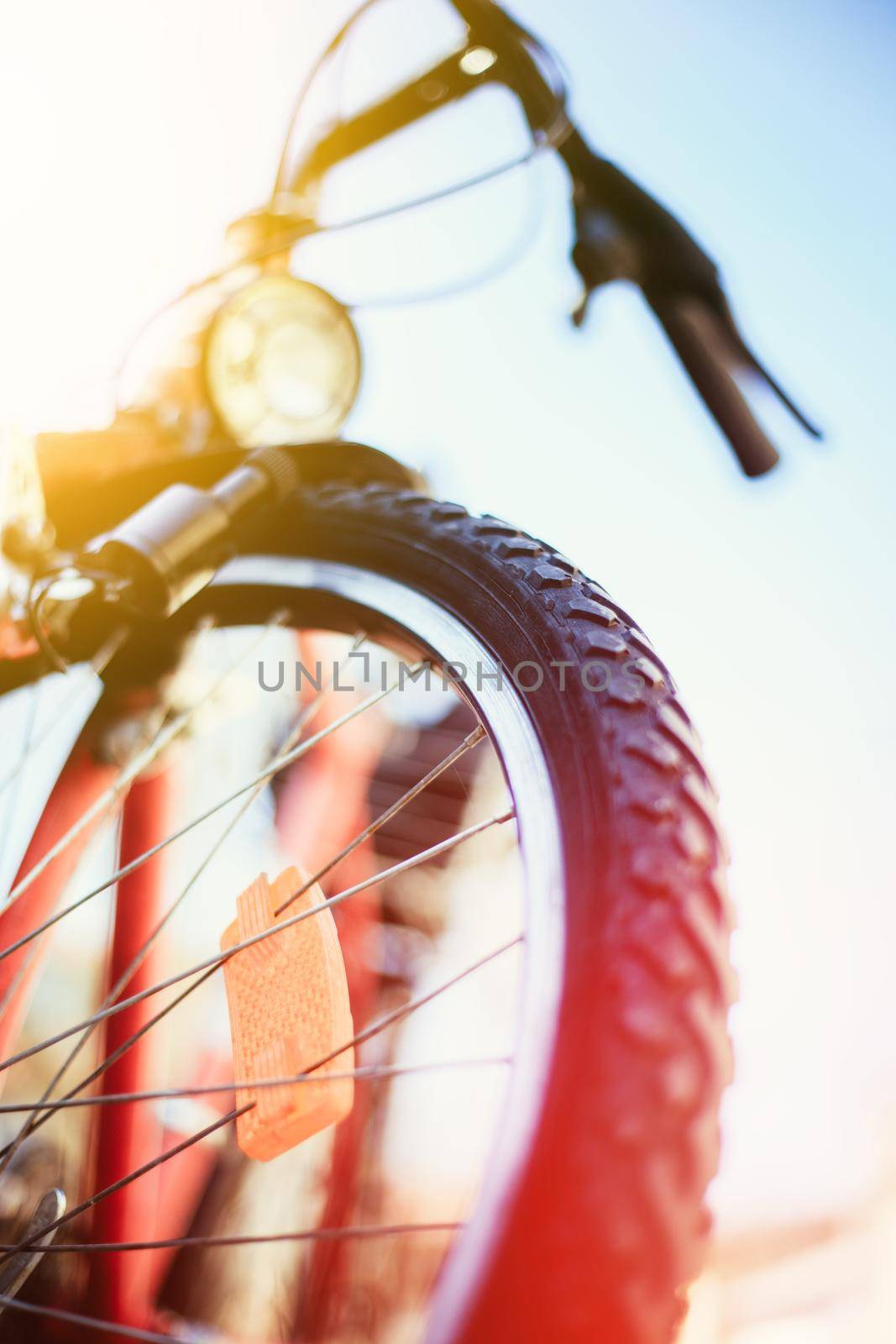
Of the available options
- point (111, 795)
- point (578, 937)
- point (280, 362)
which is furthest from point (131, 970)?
point (280, 362)

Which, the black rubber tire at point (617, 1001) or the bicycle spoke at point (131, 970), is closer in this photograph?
the black rubber tire at point (617, 1001)

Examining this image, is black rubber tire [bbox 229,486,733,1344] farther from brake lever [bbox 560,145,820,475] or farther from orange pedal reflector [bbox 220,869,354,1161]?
brake lever [bbox 560,145,820,475]

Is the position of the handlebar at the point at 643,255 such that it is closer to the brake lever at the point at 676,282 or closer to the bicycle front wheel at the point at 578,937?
the brake lever at the point at 676,282

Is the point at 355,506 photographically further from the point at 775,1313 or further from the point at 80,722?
the point at 775,1313

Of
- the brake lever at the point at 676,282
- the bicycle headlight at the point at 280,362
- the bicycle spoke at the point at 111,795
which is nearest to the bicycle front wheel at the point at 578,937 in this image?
the bicycle spoke at the point at 111,795

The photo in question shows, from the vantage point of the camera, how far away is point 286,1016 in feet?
1.36

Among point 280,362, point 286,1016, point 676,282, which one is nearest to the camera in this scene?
point 286,1016

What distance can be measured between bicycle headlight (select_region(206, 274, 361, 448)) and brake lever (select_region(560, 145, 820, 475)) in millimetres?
318

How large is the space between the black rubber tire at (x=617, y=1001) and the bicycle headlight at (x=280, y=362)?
55 cm

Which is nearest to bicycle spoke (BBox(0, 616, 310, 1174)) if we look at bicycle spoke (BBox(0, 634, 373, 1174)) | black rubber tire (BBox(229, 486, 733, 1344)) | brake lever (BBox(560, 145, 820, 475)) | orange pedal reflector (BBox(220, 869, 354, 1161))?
bicycle spoke (BBox(0, 634, 373, 1174))

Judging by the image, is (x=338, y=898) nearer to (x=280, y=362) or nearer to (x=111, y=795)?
(x=111, y=795)

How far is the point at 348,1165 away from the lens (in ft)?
4.40

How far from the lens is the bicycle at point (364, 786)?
0.28 m

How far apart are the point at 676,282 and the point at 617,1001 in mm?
603
